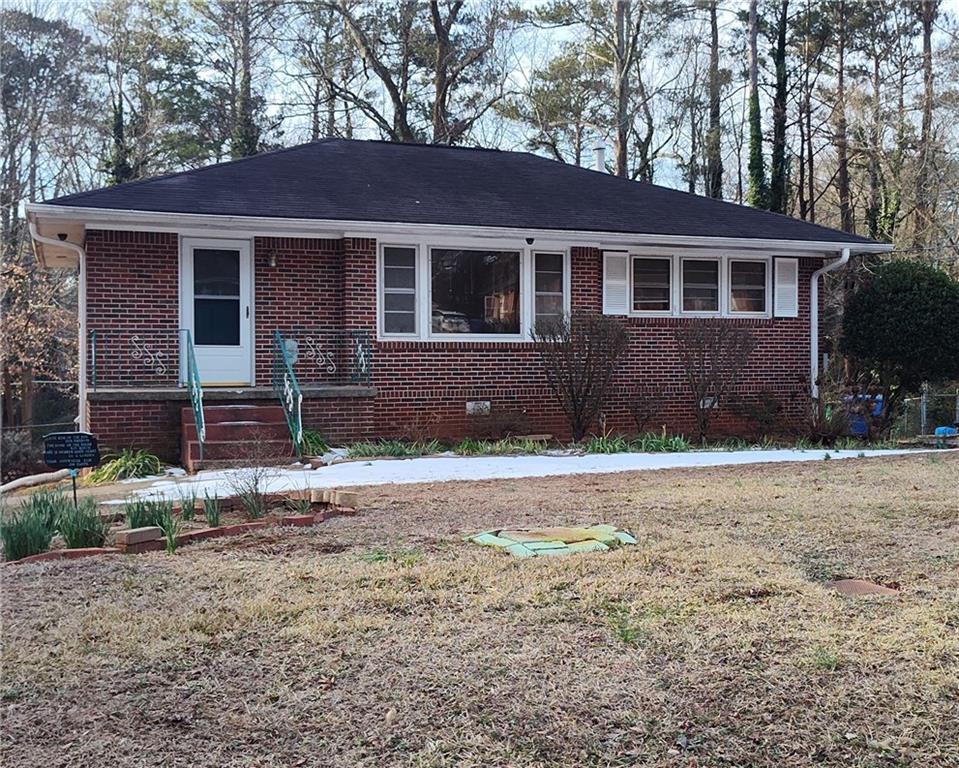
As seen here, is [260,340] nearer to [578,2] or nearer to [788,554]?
[788,554]

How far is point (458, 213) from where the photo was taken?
506 inches

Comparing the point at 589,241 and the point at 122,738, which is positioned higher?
the point at 589,241

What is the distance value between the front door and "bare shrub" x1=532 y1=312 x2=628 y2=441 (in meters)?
4.06

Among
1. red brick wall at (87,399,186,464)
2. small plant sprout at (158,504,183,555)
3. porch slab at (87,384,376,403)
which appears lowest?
small plant sprout at (158,504,183,555)

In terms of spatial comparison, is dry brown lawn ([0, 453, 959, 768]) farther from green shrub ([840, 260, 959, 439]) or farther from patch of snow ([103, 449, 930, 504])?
green shrub ([840, 260, 959, 439])

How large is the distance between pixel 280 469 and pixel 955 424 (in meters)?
13.8

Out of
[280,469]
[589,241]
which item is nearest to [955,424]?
[589,241]

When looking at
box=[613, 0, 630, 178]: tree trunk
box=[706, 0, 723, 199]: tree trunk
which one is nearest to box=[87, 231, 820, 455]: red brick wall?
box=[613, 0, 630, 178]: tree trunk

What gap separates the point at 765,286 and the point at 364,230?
660 cm

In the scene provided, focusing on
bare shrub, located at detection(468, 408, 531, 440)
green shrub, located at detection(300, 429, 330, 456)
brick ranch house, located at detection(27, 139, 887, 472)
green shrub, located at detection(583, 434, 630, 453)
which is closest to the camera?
green shrub, located at detection(300, 429, 330, 456)

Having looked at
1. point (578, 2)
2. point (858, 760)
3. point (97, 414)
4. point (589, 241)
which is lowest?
point (858, 760)

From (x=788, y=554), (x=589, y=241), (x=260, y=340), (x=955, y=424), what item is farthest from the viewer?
(x=955, y=424)

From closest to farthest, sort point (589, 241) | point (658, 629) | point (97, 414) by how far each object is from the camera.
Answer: point (658, 629), point (97, 414), point (589, 241)

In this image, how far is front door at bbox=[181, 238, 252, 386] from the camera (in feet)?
39.8
